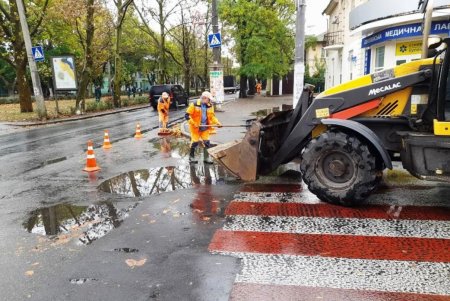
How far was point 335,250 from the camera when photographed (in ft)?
14.2

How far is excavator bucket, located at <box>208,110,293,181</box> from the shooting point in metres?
6.27

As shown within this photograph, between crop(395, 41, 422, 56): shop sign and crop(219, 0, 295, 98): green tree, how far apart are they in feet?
51.5

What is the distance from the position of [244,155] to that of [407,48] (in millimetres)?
15768

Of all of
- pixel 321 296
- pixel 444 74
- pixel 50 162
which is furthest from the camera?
pixel 50 162

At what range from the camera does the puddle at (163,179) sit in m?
7.13

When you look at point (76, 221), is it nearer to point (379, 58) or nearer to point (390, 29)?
point (390, 29)

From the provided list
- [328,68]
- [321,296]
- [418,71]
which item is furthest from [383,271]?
[328,68]

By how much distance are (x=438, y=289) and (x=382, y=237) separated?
1168 mm

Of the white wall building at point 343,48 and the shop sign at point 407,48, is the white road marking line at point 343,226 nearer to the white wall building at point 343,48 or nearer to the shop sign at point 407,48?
the shop sign at point 407,48

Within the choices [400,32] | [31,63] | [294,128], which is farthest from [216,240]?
[31,63]

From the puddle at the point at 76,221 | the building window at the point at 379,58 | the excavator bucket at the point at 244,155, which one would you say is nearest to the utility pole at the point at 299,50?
the excavator bucket at the point at 244,155

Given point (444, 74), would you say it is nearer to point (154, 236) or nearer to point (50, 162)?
point (154, 236)

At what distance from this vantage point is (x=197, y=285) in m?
3.67

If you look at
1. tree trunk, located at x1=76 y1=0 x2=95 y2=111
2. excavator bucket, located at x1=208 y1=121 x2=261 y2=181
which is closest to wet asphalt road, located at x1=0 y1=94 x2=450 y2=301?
excavator bucket, located at x1=208 y1=121 x2=261 y2=181
